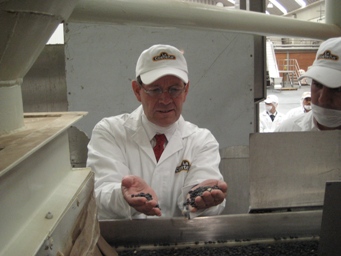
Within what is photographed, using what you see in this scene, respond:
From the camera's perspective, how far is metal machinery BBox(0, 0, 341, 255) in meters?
0.49

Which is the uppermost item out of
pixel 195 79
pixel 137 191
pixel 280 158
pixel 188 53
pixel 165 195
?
pixel 188 53

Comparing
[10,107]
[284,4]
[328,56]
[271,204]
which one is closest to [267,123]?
[328,56]

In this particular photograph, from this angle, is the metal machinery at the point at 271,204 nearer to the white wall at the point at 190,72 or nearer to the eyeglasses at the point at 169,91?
the eyeglasses at the point at 169,91

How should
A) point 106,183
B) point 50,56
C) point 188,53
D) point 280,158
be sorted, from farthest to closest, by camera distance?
1. point 188,53
2. point 50,56
3. point 106,183
4. point 280,158

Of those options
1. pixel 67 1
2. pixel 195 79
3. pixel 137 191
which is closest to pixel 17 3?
pixel 67 1

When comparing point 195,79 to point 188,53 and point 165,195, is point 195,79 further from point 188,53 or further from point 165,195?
point 165,195

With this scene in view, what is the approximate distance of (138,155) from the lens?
4.37 ft

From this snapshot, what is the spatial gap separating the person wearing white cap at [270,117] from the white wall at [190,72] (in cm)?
351

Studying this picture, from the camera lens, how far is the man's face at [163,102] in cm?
125

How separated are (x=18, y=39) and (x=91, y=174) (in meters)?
0.34

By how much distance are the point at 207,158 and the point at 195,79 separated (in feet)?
1.95

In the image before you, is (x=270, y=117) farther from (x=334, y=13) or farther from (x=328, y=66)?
(x=328, y=66)

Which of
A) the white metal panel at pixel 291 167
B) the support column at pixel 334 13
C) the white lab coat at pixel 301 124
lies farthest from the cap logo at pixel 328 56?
the white metal panel at pixel 291 167

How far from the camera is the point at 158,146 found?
1369 millimetres
